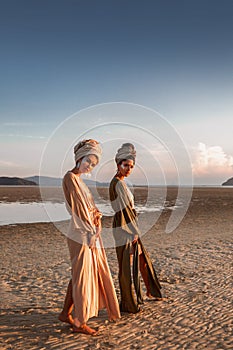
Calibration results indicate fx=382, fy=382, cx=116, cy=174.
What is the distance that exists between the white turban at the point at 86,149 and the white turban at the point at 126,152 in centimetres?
72

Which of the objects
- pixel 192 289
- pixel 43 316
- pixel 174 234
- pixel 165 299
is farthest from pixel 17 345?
pixel 174 234

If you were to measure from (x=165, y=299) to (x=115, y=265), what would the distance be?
283cm

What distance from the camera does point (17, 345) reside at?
4.47 meters

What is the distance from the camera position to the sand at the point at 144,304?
4582 mm

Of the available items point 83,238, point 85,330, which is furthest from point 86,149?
point 85,330

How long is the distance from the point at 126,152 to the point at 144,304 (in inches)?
93.2

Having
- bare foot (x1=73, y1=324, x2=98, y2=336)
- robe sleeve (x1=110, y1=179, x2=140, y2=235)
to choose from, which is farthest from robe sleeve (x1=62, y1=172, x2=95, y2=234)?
bare foot (x1=73, y1=324, x2=98, y2=336)

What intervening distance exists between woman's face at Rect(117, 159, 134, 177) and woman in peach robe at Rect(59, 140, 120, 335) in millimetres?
782

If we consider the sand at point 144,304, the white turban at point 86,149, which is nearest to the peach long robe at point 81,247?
the white turban at point 86,149

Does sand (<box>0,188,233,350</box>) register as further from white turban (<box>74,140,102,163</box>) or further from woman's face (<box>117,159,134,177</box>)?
white turban (<box>74,140,102,163</box>)

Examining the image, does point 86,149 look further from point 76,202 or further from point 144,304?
point 144,304

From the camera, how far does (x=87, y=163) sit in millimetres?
4469

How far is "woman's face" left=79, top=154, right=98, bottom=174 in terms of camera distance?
4451 millimetres

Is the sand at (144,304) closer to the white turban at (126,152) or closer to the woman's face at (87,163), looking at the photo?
the woman's face at (87,163)
